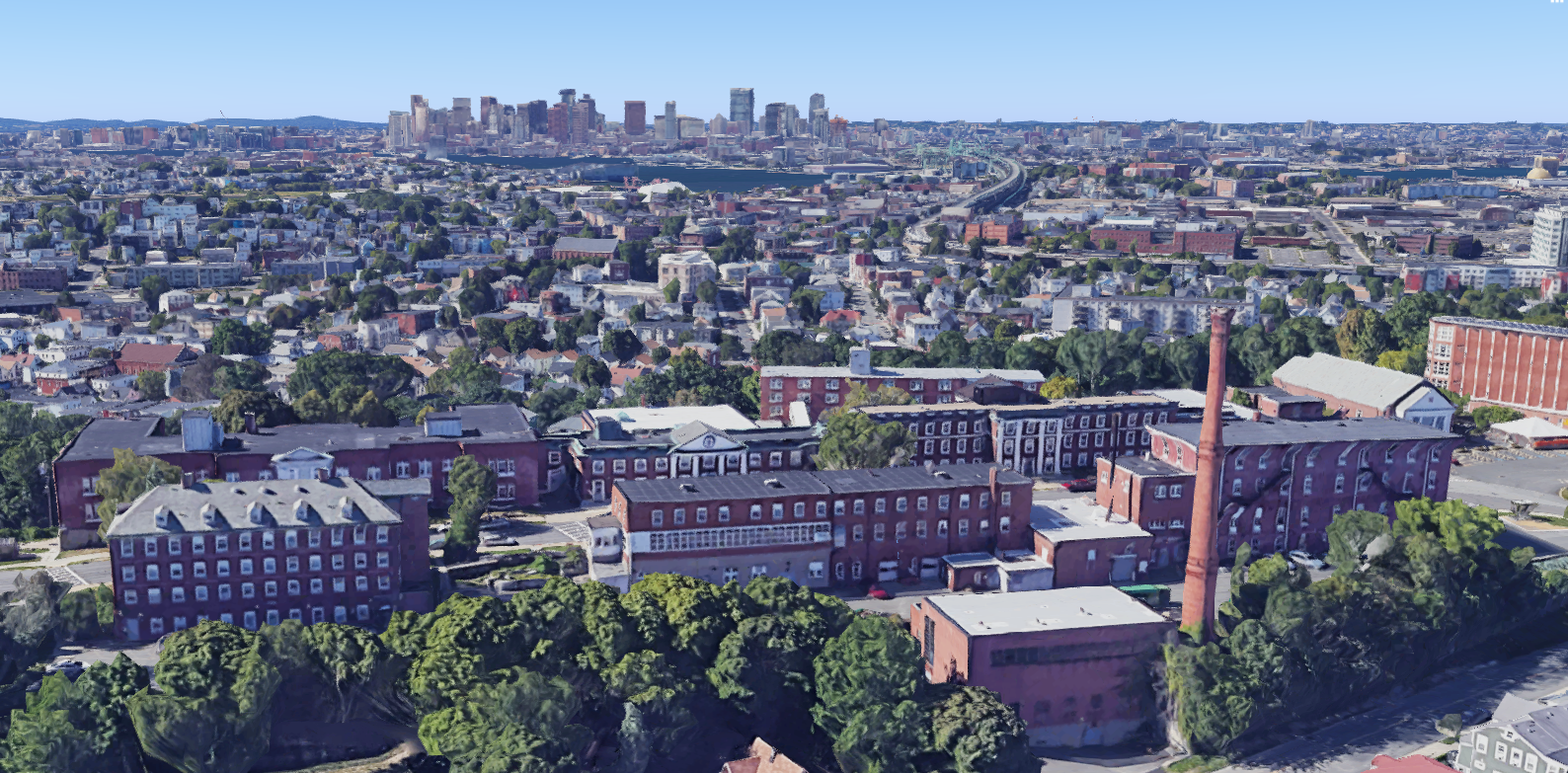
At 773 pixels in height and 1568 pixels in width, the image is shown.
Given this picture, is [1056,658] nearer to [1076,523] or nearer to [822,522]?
[822,522]

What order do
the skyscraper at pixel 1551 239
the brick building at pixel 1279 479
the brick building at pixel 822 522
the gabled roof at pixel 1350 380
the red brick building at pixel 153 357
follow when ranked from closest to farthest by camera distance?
the brick building at pixel 822 522 < the brick building at pixel 1279 479 < the gabled roof at pixel 1350 380 < the red brick building at pixel 153 357 < the skyscraper at pixel 1551 239

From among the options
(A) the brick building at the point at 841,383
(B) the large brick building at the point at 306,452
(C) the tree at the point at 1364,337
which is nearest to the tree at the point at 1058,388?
(A) the brick building at the point at 841,383

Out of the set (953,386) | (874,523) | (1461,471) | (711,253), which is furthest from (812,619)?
(711,253)

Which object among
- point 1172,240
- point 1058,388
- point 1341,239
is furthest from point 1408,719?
point 1341,239

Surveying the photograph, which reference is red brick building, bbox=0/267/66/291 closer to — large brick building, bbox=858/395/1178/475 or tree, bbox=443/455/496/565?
tree, bbox=443/455/496/565

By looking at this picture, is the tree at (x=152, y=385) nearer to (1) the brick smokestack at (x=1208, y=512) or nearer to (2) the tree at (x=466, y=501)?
(2) the tree at (x=466, y=501)

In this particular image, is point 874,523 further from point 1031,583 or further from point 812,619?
point 812,619
